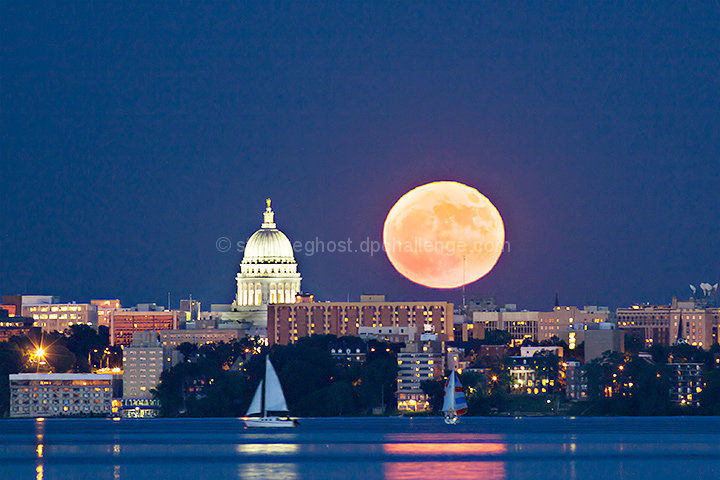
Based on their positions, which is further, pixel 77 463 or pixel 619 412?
pixel 619 412

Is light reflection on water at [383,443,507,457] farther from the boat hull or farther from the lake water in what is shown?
the boat hull

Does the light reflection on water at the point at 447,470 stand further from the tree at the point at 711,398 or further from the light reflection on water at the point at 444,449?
the tree at the point at 711,398

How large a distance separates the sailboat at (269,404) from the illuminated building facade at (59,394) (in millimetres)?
24283

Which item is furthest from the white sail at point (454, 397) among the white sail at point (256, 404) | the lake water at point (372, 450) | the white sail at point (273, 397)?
the white sail at point (273, 397)

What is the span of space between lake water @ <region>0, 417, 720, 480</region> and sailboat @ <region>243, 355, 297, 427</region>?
1205 millimetres

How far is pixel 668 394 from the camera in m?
183

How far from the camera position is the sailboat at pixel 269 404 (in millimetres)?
162625

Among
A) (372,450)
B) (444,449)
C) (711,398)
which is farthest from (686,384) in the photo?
(372,450)

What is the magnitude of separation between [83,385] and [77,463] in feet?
217

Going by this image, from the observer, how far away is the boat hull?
168m

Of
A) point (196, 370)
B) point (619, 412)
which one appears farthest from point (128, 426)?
point (619, 412)

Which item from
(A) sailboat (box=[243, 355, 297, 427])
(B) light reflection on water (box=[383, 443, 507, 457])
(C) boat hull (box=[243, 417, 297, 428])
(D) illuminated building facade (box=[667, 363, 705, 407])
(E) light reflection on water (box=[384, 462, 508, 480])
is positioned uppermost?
(D) illuminated building facade (box=[667, 363, 705, 407])

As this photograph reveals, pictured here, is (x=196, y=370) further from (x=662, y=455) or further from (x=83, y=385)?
(x=662, y=455)

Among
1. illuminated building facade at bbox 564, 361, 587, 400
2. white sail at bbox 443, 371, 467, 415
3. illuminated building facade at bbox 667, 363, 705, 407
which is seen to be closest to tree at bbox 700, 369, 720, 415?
illuminated building facade at bbox 667, 363, 705, 407
